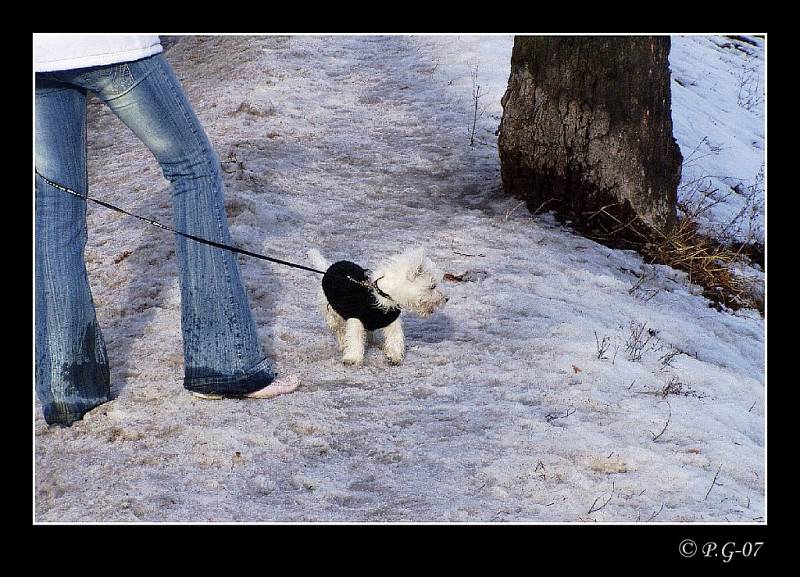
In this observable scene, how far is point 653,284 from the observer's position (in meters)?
5.91

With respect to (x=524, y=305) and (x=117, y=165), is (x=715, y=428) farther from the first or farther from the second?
(x=117, y=165)

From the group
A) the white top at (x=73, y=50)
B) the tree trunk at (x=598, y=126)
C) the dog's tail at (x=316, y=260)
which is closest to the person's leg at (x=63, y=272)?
the white top at (x=73, y=50)

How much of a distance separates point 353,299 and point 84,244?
1.31 m

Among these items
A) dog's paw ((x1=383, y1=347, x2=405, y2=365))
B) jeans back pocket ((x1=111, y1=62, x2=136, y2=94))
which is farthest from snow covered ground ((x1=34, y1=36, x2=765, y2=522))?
jeans back pocket ((x1=111, y1=62, x2=136, y2=94))

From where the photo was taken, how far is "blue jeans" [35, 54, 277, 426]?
3.43 m

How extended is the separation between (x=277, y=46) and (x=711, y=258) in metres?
6.76

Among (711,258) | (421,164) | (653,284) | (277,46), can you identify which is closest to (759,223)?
(711,258)

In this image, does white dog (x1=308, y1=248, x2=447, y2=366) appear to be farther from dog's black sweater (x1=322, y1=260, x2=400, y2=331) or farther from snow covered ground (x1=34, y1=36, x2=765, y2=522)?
snow covered ground (x1=34, y1=36, x2=765, y2=522)

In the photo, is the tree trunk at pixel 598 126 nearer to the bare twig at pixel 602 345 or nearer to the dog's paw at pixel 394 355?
the bare twig at pixel 602 345

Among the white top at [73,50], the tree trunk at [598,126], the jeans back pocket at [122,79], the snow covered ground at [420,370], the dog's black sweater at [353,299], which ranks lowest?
the snow covered ground at [420,370]

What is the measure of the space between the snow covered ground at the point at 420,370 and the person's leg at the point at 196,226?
19 centimetres

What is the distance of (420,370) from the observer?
4.41 meters

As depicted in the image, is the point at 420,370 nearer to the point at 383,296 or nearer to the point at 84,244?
the point at 383,296

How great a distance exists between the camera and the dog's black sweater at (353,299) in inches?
169
